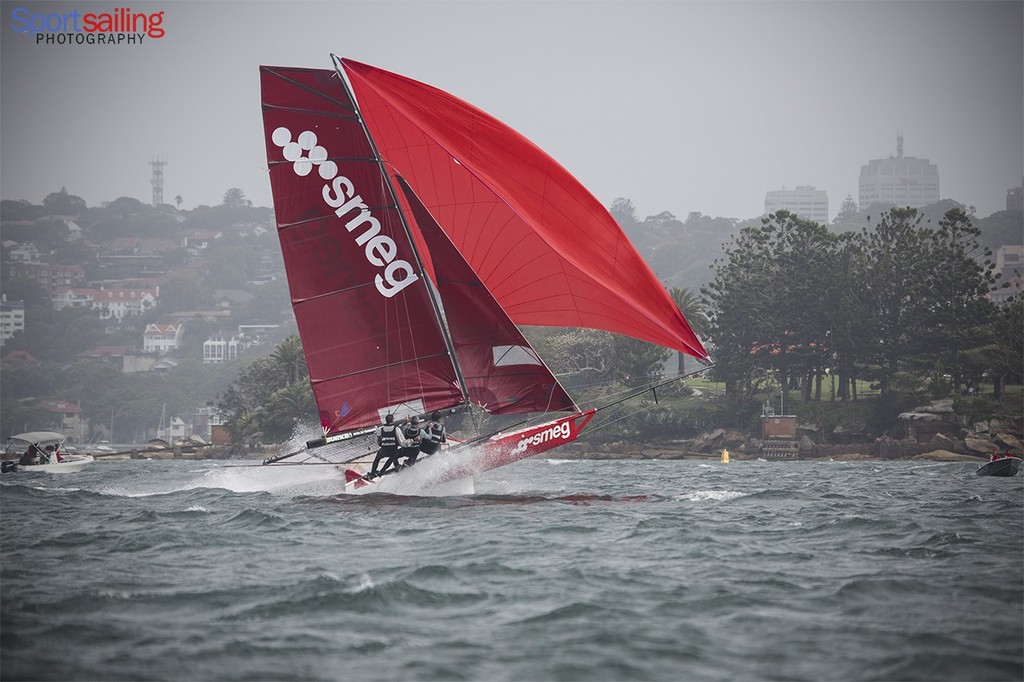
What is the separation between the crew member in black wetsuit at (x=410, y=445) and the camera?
70.8 ft

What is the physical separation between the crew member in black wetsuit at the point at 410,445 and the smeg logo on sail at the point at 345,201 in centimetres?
298

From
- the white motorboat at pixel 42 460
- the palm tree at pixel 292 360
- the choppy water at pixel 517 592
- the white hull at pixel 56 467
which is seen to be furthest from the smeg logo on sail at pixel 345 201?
the palm tree at pixel 292 360

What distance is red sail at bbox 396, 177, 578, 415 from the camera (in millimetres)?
20828

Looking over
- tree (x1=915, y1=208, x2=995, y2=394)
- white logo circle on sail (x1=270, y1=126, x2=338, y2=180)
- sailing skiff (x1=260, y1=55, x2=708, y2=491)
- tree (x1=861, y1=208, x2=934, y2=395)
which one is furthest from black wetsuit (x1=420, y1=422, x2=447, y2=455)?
tree (x1=861, y1=208, x2=934, y2=395)

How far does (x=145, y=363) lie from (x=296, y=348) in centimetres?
11835

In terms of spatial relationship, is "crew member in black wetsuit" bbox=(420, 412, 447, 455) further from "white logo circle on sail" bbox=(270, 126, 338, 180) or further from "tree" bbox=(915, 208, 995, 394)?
"tree" bbox=(915, 208, 995, 394)

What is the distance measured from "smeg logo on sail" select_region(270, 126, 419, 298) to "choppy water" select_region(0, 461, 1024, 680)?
4.68 meters

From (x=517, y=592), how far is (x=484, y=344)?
1032 centimetres

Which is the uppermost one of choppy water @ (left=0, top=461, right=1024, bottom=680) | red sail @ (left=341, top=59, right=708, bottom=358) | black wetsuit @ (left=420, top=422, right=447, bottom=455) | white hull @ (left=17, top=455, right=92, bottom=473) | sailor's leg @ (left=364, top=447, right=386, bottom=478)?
red sail @ (left=341, top=59, right=708, bottom=358)

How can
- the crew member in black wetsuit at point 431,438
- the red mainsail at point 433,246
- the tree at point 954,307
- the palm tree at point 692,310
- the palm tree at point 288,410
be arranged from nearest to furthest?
the red mainsail at point 433,246, the crew member in black wetsuit at point 431,438, the tree at point 954,307, the palm tree at point 692,310, the palm tree at point 288,410

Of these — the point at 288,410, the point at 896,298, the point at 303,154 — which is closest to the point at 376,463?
the point at 303,154

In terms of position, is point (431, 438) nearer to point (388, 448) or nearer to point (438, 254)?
point (388, 448)

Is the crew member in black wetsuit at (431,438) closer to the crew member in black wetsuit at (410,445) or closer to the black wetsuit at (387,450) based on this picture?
the crew member in black wetsuit at (410,445)

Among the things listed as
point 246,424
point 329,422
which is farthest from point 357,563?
point 246,424
